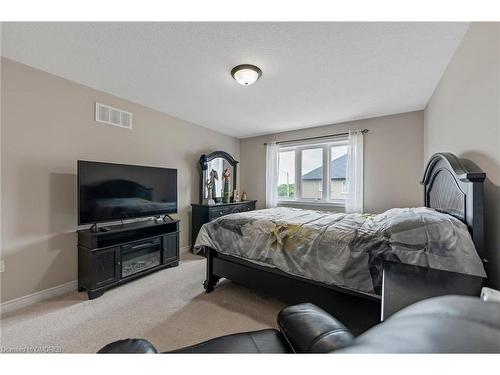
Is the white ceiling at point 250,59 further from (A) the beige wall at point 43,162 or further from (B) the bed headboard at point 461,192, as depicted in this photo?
(B) the bed headboard at point 461,192

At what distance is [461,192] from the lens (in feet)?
4.62

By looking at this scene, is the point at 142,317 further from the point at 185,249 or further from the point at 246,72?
the point at 246,72

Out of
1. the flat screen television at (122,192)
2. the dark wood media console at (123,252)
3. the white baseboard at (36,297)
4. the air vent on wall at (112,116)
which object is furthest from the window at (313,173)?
the white baseboard at (36,297)

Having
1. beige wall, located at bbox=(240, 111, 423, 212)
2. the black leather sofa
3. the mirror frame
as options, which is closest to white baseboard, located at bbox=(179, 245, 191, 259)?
the mirror frame

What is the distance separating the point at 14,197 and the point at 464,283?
3.69m

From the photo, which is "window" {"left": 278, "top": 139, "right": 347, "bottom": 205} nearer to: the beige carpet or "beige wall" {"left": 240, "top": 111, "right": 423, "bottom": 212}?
"beige wall" {"left": 240, "top": 111, "right": 423, "bottom": 212}

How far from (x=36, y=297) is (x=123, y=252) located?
84cm

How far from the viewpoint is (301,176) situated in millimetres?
4309

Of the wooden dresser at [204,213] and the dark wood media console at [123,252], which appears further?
the wooden dresser at [204,213]

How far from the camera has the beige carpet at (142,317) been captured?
158cm

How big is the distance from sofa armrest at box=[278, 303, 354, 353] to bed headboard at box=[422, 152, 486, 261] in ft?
3.45

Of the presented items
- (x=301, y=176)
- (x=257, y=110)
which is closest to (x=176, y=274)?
(x=257, y=110)

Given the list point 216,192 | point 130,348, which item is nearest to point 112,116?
point 216,192

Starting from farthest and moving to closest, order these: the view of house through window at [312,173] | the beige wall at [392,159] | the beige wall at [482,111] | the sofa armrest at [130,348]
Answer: the view of house through window at [312,173], the beige wall at [392,159], the beige wall at [482,111], the sofa armrest at [130,348]
